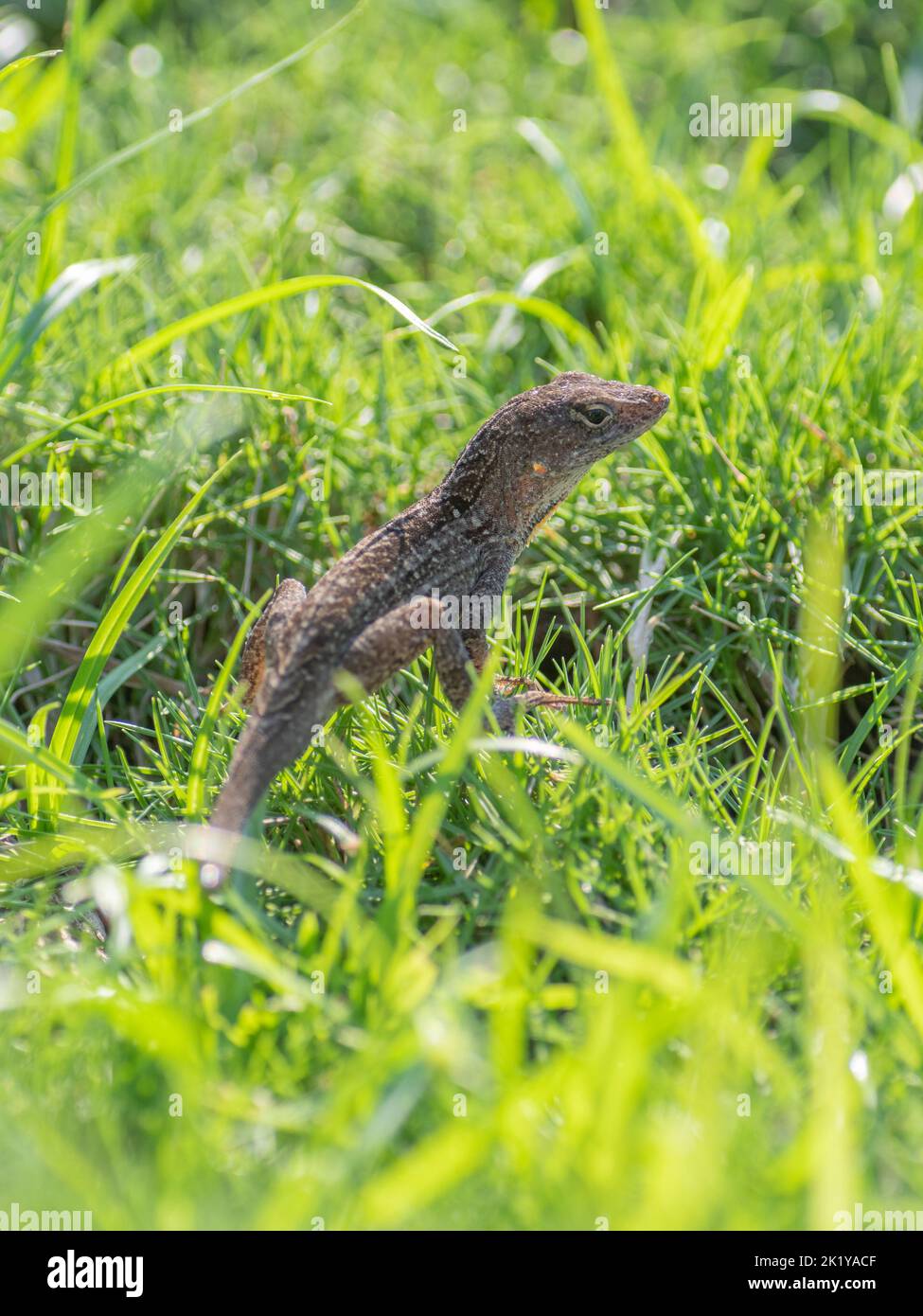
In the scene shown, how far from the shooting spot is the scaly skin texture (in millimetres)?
3230

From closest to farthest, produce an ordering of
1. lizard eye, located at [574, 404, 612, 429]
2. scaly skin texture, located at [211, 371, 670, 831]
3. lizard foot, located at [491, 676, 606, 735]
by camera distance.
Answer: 1. scaly skin texture, located at [211, 371, 670, 831]
2. lizard foot, located at [491, 676, 606, 735]
3. lizard eye, located at [574, 404, 612, 429]

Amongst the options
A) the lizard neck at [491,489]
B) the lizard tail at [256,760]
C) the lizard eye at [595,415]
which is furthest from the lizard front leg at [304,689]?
the lizard eye at [595,415]

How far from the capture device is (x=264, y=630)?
3.75 metres

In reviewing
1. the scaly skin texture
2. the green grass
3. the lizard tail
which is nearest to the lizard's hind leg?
the scaly skin texture

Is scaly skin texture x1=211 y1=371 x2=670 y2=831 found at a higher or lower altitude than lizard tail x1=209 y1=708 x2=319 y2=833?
higher

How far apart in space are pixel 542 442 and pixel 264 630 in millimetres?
1125

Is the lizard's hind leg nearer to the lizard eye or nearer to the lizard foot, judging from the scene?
the lizard foot

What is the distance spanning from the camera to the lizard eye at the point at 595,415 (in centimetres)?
390

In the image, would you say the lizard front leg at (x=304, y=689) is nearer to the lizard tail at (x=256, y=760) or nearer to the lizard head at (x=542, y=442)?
the lizard tail at (x=256, y=760)

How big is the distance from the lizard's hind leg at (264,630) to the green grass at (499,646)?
28cm

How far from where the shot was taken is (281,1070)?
8.45 feet

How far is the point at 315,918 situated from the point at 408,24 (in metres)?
7.21
